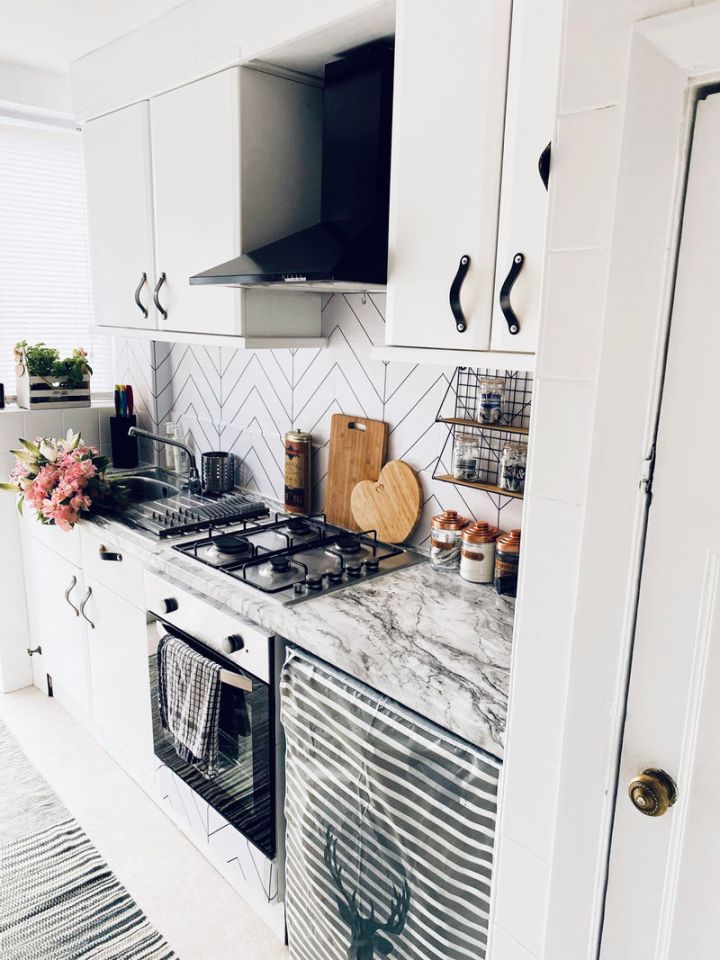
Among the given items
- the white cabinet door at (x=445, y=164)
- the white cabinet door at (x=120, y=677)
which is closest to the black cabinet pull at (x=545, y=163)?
the white cabinet door at (x=445, y=164)

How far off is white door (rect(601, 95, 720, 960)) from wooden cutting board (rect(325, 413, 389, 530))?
134 cm

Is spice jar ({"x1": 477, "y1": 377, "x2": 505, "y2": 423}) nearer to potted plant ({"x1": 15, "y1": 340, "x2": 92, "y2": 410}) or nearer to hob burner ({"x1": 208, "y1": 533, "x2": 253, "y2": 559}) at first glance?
hob burner ({"x1": 208, "y1": 533, "x2": 253, "y2": 559})

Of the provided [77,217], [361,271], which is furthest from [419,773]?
[77,217]

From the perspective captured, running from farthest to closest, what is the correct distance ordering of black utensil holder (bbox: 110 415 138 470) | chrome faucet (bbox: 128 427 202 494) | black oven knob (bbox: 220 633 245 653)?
black utensil holder (bbox: 110 415 138 470) → chrome faucet (bbox: 128 427 202 494) → black oven knob (bbox: 220 633 245 653)

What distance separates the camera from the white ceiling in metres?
2.02

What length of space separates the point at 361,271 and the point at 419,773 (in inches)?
41.5

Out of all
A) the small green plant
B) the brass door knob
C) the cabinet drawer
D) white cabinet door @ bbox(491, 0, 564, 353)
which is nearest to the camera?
the brass door knob

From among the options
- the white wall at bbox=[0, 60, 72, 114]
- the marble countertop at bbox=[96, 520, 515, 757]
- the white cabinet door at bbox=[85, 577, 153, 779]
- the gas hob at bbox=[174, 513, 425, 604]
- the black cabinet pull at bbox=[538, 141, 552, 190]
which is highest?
the white wall at bbox=[0, 60, 72, 114]

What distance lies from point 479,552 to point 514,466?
0.24 m

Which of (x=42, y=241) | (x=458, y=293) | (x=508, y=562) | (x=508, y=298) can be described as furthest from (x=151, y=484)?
(x=508, y=298)

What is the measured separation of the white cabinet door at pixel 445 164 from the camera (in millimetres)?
1339

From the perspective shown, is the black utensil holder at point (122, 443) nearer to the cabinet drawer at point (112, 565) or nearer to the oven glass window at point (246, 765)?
the cabinet drawer at point (112, 565)

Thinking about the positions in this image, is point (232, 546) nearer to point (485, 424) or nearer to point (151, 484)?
point (485, 424)

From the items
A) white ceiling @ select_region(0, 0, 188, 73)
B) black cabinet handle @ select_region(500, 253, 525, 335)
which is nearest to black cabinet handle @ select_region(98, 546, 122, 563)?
black cabinet handle @ select_region(500, 253, 525, 335)
